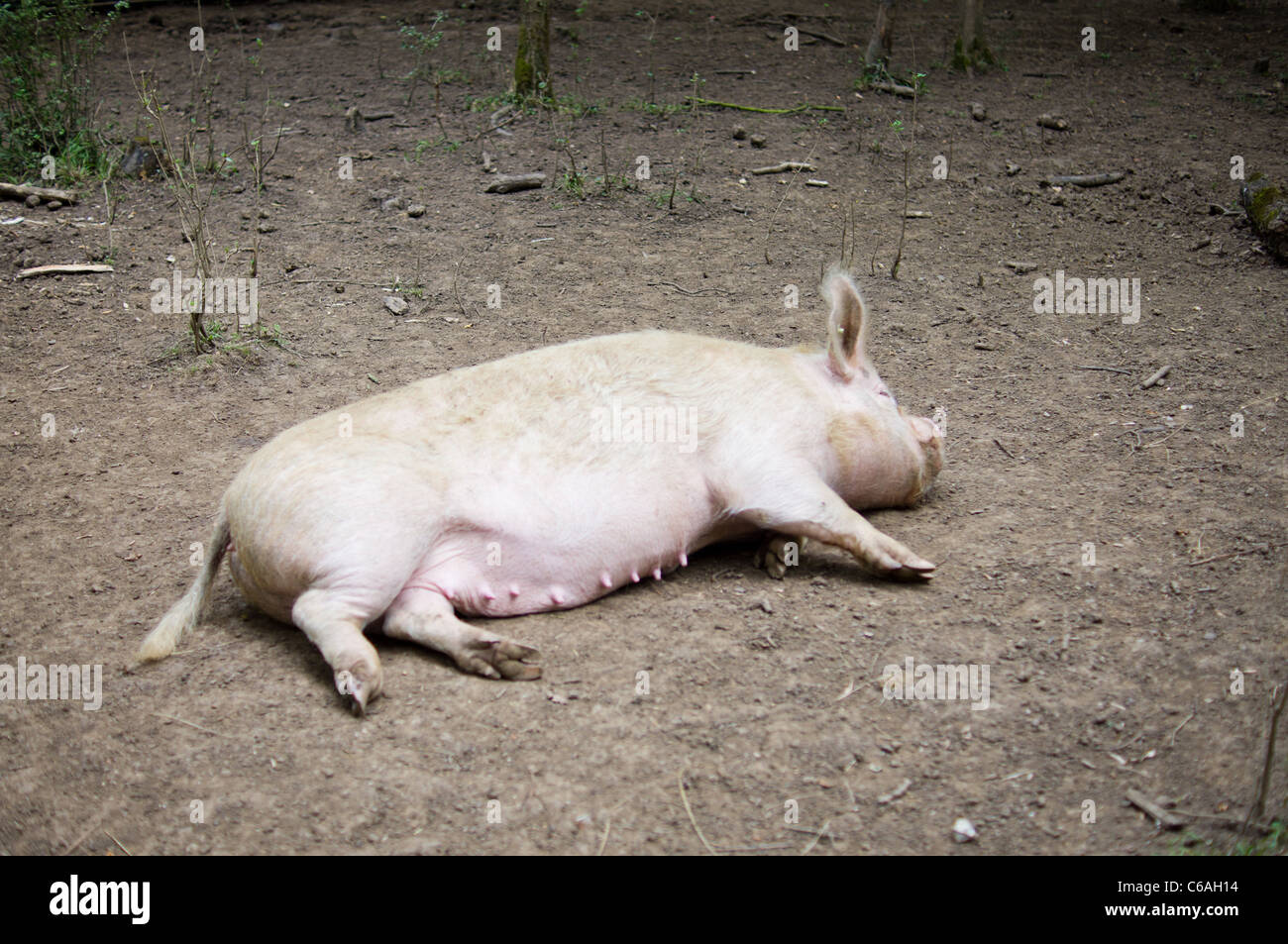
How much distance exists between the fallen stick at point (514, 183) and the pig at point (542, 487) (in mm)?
3430

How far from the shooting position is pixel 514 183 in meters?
7.10

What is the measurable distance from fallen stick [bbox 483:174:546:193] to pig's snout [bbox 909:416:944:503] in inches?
150

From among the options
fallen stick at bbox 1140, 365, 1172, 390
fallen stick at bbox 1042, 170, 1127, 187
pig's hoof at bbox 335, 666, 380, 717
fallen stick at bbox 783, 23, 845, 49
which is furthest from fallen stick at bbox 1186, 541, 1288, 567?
fallen stick at bbox 783, 23, 845, 49

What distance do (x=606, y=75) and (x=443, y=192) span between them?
2.39 m

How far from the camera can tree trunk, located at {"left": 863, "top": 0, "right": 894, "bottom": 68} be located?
8.42m

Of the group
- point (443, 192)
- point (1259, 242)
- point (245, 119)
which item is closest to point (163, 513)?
point (443, 192)

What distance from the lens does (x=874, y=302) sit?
5844 mm

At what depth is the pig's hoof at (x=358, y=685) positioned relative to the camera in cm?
304

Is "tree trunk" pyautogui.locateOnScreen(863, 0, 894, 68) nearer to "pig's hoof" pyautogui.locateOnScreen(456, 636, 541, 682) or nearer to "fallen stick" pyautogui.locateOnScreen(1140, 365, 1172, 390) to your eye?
"fallen stick" pyautogui.locateOnScreen(1140, 365, 1172, 390)

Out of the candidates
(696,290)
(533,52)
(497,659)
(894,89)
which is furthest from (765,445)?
(894,89)

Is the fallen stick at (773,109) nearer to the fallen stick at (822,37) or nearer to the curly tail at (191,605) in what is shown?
the fallen stick at (822,37)

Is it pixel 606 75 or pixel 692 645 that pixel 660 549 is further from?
pixel 606 75

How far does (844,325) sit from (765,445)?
25.0 inches

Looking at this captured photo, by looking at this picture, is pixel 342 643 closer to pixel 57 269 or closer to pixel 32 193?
pixel 57 269
